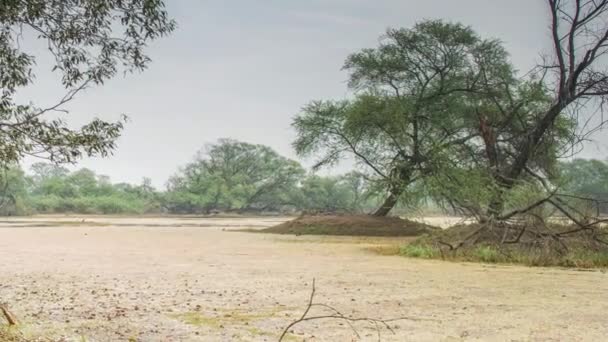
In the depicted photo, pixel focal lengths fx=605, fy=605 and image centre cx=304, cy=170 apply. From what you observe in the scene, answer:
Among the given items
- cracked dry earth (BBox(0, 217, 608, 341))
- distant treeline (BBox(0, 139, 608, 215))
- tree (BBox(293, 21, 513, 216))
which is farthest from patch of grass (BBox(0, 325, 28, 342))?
distant treeline (BBox(0, 139, 608, 215))

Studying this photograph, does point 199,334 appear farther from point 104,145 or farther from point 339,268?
point 339,268

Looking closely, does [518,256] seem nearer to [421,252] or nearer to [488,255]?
[488,255]

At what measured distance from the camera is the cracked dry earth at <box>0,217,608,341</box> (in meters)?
4.72

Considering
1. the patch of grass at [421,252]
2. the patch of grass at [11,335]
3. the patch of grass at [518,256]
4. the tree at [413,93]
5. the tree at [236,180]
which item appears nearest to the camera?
the patch of grass at [11,335]

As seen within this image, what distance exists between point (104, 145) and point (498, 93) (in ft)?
51.2

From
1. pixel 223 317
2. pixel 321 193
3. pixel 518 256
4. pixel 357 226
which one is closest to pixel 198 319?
pixel 223 317

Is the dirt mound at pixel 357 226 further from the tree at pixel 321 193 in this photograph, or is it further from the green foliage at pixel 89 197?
the green foliage at pixel 89 197

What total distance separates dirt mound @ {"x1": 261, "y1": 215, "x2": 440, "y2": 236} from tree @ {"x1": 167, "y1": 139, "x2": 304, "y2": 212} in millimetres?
33509

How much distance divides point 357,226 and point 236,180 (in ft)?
126

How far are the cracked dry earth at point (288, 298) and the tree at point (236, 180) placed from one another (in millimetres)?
43479

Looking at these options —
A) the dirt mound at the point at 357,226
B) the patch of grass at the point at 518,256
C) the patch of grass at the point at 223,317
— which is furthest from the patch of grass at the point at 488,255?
the dirt mound at the point at 357,226

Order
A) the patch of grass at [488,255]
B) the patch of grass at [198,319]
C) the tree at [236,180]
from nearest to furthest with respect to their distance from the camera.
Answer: the patch of grass at [198,319] → the patch of grass at [488,255] → the tree at [236,180]

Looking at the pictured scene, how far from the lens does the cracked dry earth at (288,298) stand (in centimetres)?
472

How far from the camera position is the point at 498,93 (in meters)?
19.3
